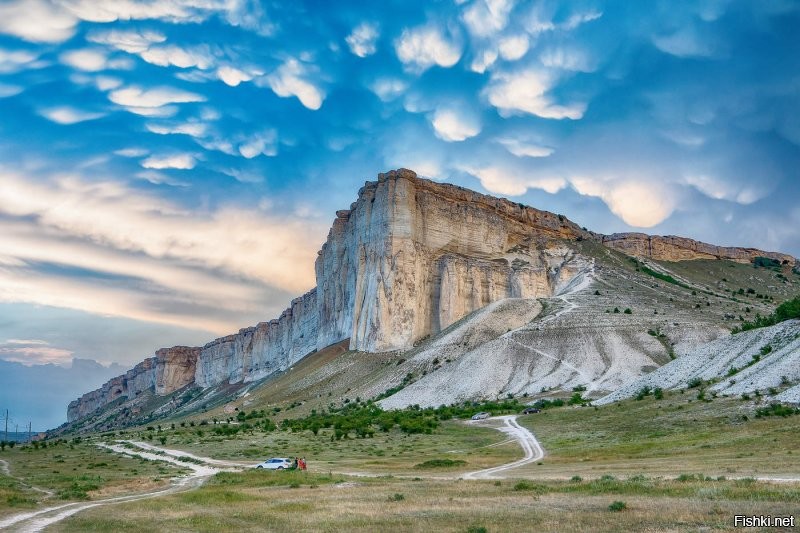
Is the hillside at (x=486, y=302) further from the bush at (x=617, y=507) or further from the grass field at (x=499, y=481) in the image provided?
the bush at (x=617, y=507)

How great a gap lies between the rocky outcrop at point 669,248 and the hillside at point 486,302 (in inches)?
20.6

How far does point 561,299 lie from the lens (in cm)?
9256

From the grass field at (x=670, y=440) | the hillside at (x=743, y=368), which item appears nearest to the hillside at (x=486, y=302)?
the hillside at (x=743, y=368)

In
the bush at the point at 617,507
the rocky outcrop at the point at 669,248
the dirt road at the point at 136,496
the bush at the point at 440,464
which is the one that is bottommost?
the bush at the point at 440,464

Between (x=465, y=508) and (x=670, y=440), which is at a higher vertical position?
(x=670, y=440)

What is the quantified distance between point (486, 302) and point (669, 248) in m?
70.4

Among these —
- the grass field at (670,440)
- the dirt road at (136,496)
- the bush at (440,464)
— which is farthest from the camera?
the bush at (440,464)

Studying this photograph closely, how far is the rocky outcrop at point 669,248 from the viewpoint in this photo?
152250mm

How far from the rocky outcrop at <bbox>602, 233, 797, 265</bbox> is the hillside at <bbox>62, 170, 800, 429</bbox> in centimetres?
52

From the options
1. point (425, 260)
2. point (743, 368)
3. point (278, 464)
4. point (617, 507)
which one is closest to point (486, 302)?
point (425, 260)

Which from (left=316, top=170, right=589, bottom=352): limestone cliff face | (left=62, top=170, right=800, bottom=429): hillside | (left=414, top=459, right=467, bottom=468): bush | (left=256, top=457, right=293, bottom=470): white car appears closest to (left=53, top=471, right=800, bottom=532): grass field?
(left=414, top=459, right=467, bottom=468): bush

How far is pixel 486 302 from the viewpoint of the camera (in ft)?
348

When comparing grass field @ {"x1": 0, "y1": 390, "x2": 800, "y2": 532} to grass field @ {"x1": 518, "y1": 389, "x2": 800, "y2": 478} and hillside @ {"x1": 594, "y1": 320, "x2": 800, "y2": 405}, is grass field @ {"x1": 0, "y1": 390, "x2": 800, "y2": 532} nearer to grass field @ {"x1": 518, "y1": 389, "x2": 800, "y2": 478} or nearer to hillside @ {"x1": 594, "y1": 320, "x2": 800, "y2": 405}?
grass field @ {"x1": 518, "y1": 389, "x2": 800, "y2": 478}

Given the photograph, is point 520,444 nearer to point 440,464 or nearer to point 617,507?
point 440,464
